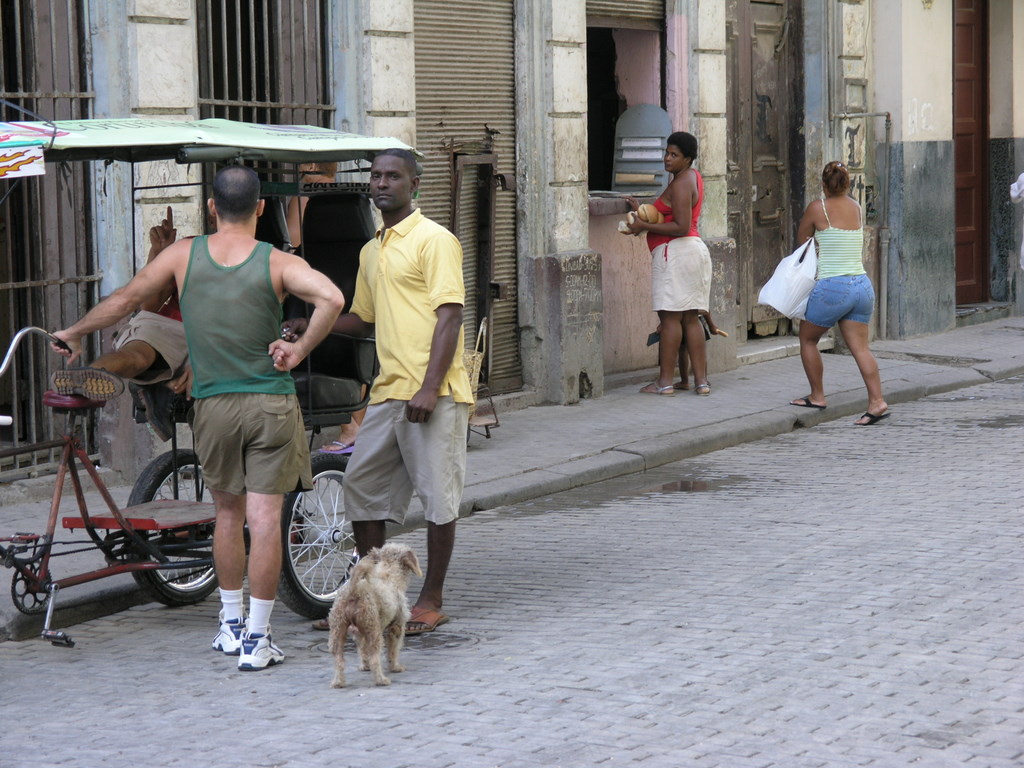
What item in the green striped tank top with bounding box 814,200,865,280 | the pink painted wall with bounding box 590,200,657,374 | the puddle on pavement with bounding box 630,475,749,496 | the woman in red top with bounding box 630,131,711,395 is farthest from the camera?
the pink painted wall with bounding box 590,200,657,374

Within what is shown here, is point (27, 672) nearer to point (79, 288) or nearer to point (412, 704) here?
point (412, 704)

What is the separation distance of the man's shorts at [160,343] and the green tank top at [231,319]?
2.37 feet

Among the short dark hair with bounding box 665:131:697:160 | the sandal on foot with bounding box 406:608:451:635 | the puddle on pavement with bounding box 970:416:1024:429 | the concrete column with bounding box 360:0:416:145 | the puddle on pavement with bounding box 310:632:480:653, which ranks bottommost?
the puddle on pavement with bounding box 310:632:480:653

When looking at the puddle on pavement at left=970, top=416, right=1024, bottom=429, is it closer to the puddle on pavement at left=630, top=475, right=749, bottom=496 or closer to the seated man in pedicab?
the puddle on pavement at left=630, top=475, right=749, bottom=496

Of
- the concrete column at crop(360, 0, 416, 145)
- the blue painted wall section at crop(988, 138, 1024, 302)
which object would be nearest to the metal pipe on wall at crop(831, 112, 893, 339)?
the blue painted wall section at crop(988, 138, 1024, 302)

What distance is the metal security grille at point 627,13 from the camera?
42.0 feet

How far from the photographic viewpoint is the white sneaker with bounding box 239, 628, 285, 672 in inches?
226

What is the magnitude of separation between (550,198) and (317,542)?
5.96m

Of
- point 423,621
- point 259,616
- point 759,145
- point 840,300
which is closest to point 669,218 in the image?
point 840,300

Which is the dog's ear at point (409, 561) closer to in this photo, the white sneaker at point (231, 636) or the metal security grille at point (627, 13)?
the white sneaker at point (231, 636)

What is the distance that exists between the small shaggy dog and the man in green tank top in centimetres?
41

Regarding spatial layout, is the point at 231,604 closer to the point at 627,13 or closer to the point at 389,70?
the point at 389,70

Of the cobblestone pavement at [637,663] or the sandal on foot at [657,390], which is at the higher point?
the sandal on foot at [657,390]

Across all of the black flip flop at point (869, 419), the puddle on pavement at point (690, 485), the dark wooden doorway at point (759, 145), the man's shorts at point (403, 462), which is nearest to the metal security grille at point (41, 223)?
the man's shorts at point (403, 462)
